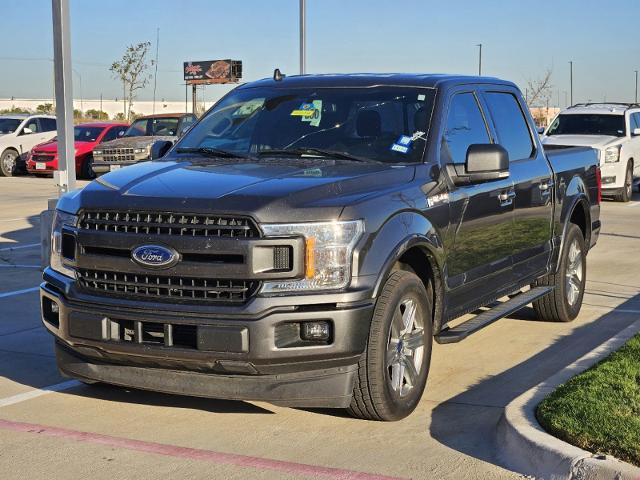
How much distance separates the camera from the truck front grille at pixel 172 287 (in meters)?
5.16

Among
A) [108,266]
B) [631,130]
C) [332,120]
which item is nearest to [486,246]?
[332,120]

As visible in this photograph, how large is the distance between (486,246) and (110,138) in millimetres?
23580

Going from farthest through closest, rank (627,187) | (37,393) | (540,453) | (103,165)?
(103,165) < (627,187) < (37,393) < (540,453)

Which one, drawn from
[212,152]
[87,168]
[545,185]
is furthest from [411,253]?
[87,168]

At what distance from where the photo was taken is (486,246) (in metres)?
6.97

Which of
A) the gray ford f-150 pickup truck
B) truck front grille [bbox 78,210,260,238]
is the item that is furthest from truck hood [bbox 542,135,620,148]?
truck front grille [bbox 78,210,260,238]

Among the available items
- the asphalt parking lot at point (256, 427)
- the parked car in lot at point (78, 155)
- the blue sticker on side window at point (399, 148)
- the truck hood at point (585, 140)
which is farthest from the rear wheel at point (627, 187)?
the blue sticker on side window at point (399, 148)

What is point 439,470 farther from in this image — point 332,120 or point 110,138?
point 110,138

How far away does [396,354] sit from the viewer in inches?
224

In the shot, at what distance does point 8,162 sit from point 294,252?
25886mm

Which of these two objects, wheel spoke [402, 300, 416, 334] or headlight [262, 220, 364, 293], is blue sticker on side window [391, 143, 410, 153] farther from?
headlight [262, 220, 364, 293]

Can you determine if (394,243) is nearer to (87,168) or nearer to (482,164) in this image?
(482,164)

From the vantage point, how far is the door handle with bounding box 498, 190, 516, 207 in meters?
7.16

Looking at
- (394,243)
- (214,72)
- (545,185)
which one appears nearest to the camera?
(394,243)
